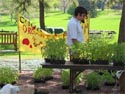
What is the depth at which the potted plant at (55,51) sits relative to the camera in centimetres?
730

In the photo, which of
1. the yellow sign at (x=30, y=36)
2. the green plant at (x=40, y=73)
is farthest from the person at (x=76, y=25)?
the yellow sign at (x=30, y=36)


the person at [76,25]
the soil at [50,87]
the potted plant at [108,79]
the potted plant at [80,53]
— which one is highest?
the person at [76,25]

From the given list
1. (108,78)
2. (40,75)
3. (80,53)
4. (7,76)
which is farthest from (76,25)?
(40,75)

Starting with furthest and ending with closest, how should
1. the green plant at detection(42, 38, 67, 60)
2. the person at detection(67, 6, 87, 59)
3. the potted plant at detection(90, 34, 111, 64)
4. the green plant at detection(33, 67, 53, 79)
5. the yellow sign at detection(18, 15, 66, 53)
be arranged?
the yellow sign at detection(18, 15, 66, 53)
the green plant at detection(33, 67, 53, 79)
the person at detection(67, 6, 87, 59)
the green plant at detection(42, 38, 67, 60)
the potted plant at detection(90, 34, 111, 64)

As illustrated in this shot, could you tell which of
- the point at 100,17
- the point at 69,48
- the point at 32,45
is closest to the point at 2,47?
the point at 32,45

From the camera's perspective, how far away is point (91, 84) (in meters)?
8.54

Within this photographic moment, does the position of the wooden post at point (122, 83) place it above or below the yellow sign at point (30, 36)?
below

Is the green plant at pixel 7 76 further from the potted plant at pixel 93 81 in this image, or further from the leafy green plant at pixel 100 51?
the leafy green plant at pixel 100 51

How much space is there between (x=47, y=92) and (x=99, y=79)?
1.15 metres

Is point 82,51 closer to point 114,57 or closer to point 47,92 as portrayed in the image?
point 114,57

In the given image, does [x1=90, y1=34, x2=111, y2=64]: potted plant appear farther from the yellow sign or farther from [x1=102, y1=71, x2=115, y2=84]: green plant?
the yellow sign

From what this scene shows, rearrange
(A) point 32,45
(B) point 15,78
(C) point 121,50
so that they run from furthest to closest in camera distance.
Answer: (A) point 32,45 → (B) point 15,78 → (C) point 121,50

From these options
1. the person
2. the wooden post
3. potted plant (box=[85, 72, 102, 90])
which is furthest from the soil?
the person

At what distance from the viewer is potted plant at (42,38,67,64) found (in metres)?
7.30
